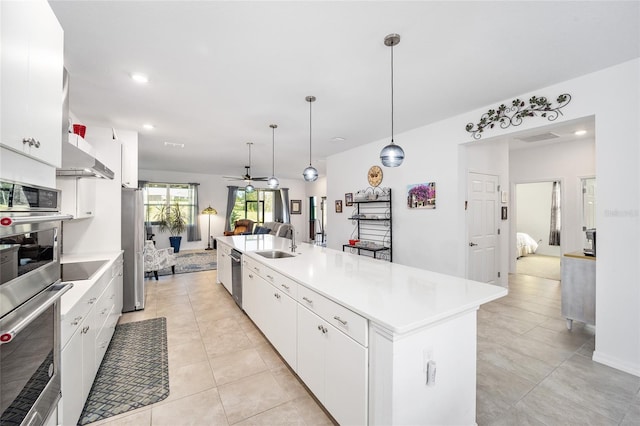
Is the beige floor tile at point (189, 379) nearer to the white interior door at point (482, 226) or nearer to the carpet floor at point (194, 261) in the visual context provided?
the white interior door at point (482, 226)

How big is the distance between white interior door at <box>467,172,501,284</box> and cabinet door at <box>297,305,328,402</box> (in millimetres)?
3084

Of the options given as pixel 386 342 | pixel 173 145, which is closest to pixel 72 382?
pixel 386 342

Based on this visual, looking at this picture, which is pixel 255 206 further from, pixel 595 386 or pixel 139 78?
pixel 595 386

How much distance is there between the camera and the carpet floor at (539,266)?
566cm

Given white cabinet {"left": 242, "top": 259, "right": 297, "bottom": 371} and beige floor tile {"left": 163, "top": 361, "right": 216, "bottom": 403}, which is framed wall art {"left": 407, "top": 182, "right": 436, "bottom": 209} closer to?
white cabinet {"left": 242, "top": 259, "right": 297, "bottom": 371}

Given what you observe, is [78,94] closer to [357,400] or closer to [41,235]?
[41,235]

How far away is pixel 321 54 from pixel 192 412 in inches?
114

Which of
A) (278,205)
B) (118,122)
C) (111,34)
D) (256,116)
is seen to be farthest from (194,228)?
(111,34)

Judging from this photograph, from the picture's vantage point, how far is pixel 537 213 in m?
8.31

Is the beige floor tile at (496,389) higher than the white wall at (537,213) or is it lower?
lower

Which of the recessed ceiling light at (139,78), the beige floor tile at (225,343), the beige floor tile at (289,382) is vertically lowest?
the beige floor tile at (225,343)

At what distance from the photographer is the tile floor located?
1813 millimetres

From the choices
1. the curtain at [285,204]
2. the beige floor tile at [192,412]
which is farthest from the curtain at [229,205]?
the beige floor tile at [192,412]

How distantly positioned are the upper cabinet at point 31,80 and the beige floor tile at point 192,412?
1.70 metres
